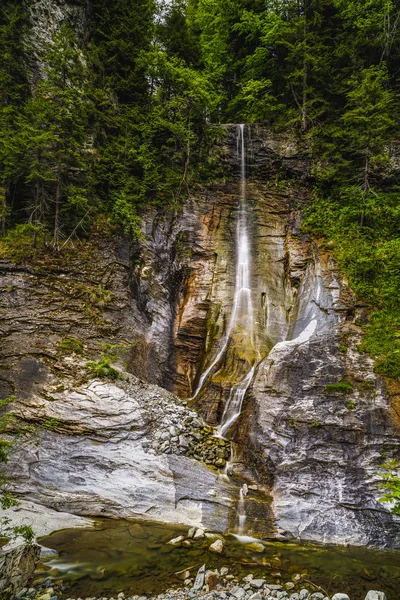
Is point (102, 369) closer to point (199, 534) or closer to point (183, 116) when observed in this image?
point (199, 534)

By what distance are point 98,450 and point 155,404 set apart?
2.03 meters

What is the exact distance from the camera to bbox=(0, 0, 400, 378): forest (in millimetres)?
12266

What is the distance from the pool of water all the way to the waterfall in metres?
3.71

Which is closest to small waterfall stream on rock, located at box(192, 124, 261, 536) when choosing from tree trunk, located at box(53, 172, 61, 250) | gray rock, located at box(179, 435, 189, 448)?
gray rock, located at box(179, 435, 189, 448)

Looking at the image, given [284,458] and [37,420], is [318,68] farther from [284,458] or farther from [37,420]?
[37,420]

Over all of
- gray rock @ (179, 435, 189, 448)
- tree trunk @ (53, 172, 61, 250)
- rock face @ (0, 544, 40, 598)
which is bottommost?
gray rock @ (179, 435, 189, 448)

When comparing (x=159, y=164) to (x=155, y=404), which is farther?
(x=159, y=164)

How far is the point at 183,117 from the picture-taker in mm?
16562

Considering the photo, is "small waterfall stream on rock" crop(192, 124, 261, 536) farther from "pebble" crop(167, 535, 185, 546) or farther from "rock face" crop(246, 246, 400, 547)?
"pebble" crop(167, 535, 185, 546)

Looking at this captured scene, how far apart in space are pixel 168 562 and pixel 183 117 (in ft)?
56.3

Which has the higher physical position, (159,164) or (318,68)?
(318,68)

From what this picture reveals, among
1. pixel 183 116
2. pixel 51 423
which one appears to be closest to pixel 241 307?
pixel 51 423

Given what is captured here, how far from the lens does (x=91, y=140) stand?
14.6 metres

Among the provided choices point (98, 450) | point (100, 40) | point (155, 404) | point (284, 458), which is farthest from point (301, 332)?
point (100, 40)
